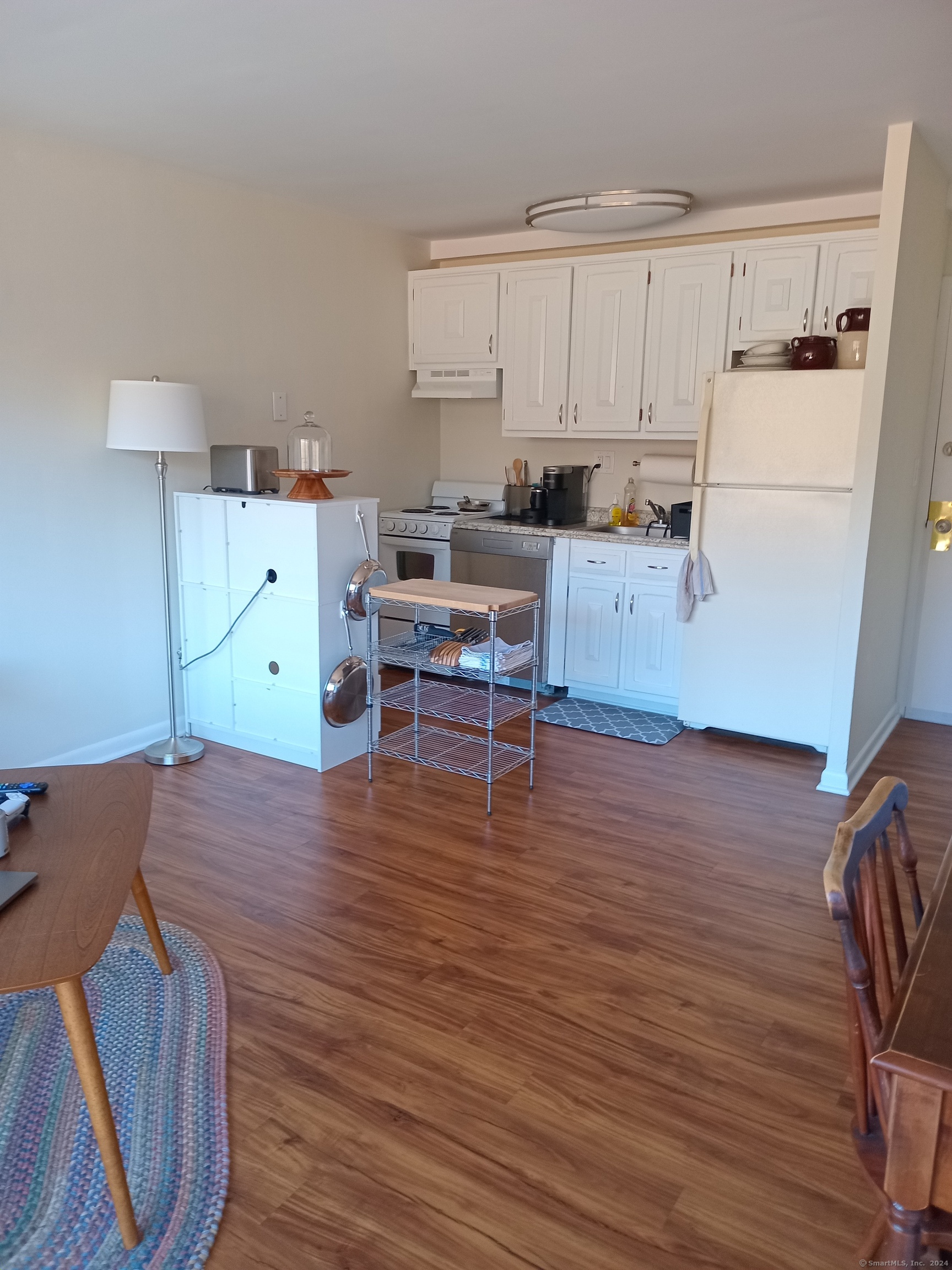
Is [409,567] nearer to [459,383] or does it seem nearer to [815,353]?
[459,383]

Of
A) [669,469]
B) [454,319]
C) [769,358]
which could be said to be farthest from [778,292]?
[454,319]

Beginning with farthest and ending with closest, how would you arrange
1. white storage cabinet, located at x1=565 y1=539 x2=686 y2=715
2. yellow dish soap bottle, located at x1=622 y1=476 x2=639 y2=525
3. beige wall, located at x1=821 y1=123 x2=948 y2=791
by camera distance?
yellow dish soap bottle, located at x1=622 y1=476 x2=639 y2=525 → white storage cabinet, located at x1=565 y1=539 x2=686 y2=715 → beige wall, located at x1=821 y1=123 x2=948 y2=791

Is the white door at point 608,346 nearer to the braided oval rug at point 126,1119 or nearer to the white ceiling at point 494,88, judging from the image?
the white ceiling at point 494,88

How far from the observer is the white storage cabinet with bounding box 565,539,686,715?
4.41 metres

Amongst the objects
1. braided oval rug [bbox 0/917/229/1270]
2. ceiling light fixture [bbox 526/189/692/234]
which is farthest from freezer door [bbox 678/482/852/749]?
braided oval rug [bbox 0/917/229/1270]

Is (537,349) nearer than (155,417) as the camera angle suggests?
A: No

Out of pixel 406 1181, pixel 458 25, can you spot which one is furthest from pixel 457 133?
pixel 406 1181

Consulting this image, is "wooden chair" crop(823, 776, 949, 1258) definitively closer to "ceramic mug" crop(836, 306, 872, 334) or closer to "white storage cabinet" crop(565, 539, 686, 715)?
"ceramic mug" crop(836, 306, 872, 334)

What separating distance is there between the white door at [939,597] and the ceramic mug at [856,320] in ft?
2.94

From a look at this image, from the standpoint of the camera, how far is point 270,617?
380cm

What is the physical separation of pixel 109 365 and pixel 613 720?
276 centimetres

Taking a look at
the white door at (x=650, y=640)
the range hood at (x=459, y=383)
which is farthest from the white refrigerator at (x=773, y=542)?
the range hood at (x=459, y=383)

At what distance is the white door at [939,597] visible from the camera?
170 inches

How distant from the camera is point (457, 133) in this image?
3.31 m
